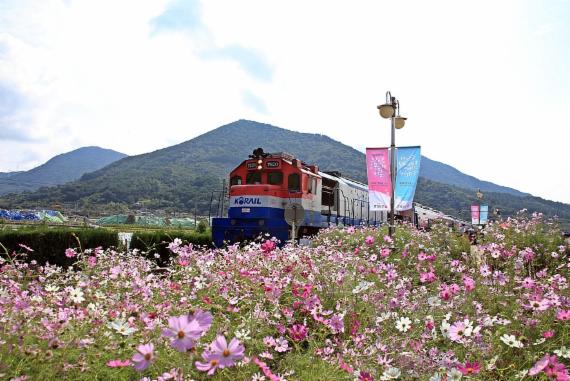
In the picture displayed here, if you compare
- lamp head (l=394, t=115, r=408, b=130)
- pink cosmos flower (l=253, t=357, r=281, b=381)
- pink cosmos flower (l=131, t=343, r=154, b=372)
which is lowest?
pink cosmos flower (l=253, t=357, r=281, b=381)

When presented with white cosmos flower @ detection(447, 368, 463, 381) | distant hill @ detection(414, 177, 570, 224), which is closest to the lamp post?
white cosmos flower @ detection(447, 368, 463, 381)

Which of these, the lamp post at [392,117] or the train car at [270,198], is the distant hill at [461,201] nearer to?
the train car at [270,198]

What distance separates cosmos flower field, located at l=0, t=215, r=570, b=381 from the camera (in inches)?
94.7

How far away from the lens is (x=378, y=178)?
1598 centimetres

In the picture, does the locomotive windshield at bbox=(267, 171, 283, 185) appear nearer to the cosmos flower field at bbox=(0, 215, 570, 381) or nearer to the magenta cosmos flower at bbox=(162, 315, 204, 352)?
the cosmos flower field at bbox=(0, 215, 570, 381)

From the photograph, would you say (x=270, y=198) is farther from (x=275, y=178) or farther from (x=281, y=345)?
(x=281, y=345)

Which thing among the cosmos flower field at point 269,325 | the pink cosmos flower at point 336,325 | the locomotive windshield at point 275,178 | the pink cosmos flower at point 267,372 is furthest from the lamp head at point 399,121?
the pink cosmos flower at point 267,372

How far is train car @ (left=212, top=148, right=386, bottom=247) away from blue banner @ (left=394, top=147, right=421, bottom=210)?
2912 mm

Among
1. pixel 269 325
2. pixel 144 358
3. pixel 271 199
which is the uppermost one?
pixel 271 199

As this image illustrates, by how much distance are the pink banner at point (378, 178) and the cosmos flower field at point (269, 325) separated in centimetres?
946

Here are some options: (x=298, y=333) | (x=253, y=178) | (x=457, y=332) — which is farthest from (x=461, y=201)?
(x=457, y=332)

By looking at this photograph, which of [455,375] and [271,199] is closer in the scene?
[455,375]

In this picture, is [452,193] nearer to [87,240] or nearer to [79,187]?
[79,187]

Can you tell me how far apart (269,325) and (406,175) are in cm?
1371
